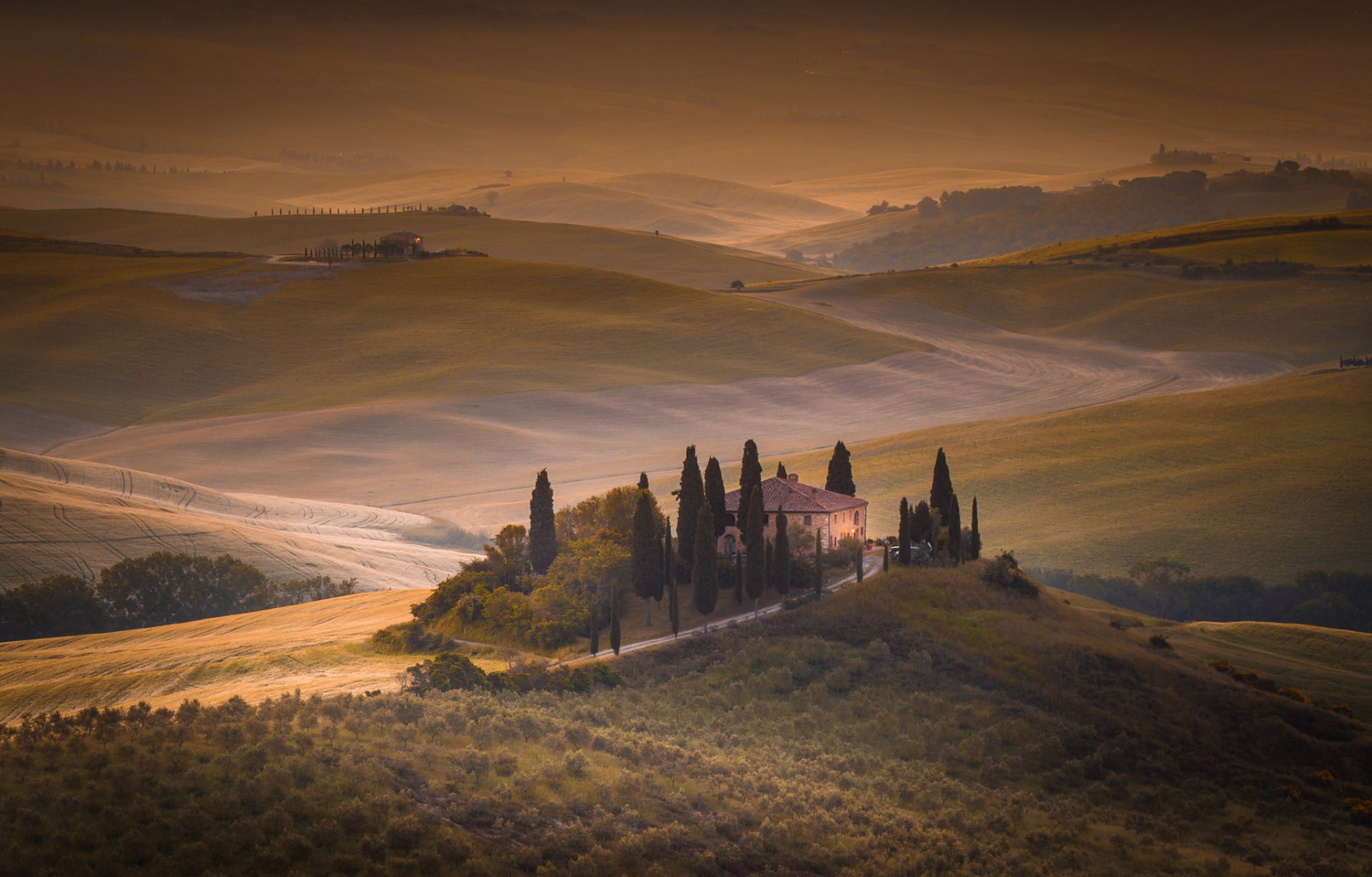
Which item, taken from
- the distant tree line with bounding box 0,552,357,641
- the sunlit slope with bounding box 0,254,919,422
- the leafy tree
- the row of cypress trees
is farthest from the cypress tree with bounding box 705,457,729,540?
the sunlit slope with bounding box 0,254,919,422

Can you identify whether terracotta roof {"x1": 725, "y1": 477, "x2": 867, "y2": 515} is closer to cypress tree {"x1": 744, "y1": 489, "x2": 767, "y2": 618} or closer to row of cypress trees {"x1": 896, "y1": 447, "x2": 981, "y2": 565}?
row of cypress trees {"x1": 896, "y1": 447, "x2": 981, "y2": 565}

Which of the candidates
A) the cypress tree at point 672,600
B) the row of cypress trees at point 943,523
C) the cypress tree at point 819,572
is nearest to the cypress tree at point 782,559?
the cypress tree at point 819,572

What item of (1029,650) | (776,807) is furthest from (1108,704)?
(776,807)

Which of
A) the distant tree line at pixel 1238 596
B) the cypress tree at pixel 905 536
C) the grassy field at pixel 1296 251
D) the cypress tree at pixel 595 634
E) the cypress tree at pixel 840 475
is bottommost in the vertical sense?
the distant tree line at pixel 1238 596

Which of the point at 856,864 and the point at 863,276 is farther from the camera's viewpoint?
the point at 863,276

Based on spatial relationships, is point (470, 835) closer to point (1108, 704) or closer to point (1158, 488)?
point (1108, 704)

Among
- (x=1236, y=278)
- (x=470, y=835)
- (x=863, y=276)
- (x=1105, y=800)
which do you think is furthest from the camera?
(x=863, y=276)

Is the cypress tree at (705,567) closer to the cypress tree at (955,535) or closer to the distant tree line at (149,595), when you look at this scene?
the cypress tree at (955,535)
